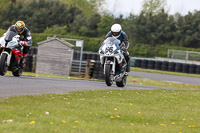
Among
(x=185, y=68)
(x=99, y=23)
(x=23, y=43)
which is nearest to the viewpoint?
(x=23, y=43)

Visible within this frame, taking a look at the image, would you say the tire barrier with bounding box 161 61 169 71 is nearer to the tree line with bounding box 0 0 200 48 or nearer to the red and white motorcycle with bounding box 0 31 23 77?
the tree line with bounding box 0 0 200 48

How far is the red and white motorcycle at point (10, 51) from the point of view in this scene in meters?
13.8

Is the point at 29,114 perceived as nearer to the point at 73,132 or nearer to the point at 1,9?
the point at 73,132

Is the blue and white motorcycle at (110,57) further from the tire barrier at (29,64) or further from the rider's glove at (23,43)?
the tire barrier at (29,64)

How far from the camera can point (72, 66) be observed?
29.6 metres

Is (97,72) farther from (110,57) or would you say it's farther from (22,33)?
(110,57)

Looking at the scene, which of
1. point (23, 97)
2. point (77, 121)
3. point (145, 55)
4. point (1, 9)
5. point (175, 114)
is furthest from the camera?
point (1, 9)

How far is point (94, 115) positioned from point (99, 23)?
52.8m

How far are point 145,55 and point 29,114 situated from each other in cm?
4019

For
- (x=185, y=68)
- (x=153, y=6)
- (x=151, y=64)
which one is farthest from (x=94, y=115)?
(x=153, y=6)

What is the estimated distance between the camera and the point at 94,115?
26.8ft

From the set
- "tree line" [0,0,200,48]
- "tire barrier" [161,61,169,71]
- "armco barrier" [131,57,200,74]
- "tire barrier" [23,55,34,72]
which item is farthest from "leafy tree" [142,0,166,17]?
"tire barrier" [23,55,34,72]

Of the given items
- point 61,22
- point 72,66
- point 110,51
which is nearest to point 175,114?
point 110,51

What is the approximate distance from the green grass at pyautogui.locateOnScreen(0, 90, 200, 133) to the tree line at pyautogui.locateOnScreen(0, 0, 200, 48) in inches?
1588
